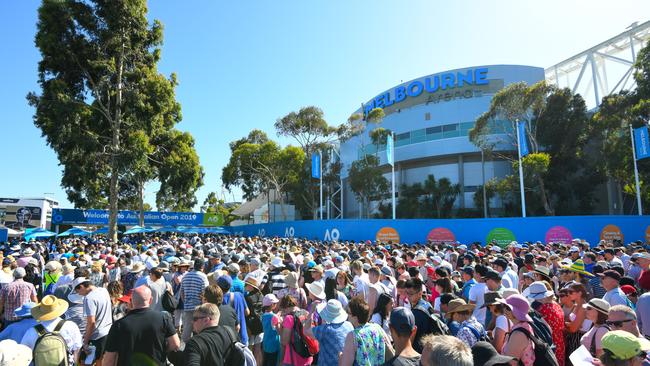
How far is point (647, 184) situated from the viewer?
24.7m

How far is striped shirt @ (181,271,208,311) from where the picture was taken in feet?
20.8

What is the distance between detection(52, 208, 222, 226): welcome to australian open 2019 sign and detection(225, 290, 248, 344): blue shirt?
1289 inches

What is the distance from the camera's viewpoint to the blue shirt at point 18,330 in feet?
12.7

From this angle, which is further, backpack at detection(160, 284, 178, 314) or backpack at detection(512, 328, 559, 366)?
backpack at detection(160, 284, 178, 314)

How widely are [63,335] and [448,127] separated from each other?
4079 centimetres

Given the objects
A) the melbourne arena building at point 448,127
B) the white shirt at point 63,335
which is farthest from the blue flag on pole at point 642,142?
the white shirt at point 63,335

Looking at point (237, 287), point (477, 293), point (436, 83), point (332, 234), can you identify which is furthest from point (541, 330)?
point (436, 83)

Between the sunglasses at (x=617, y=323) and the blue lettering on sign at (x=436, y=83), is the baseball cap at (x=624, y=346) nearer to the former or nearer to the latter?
the sunglasses at (x=617, y=323)

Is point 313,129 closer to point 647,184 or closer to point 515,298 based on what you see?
point 647,184

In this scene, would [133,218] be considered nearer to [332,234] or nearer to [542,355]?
[332,234]

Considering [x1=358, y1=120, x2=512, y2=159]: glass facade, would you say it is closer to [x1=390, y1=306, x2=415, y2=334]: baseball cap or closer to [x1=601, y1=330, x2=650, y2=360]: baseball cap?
[x1=390, y1=306, x2=415, y2=334]: baseball cap

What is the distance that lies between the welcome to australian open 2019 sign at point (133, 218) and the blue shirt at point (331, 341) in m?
34.9

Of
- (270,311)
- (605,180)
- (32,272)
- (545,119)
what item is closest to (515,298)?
(270,311)

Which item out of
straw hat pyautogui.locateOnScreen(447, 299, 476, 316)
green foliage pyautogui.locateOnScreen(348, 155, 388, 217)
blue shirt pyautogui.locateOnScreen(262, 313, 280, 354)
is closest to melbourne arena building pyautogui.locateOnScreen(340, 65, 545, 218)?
green foliage pyautogui.locateOnScreen(348, 155, 388, 217)
